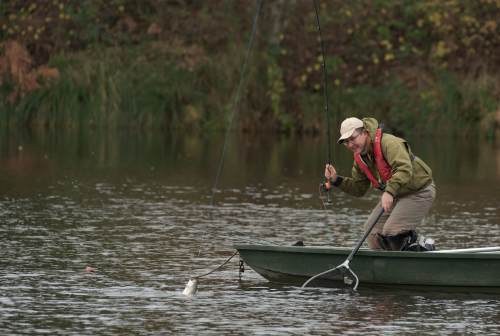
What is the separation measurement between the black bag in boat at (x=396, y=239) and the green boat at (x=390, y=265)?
30 centimetres

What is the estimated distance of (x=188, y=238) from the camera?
12.4 meters

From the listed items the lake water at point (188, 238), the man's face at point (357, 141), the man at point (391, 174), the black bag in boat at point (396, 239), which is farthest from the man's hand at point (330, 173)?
the lake water at point (188, 238)

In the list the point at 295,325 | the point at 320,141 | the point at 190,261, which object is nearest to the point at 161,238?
the point at 190,261

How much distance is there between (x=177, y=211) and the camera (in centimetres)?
1473

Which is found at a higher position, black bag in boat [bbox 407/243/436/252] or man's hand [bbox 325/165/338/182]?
man's hand [bbox 325/165/338/182]

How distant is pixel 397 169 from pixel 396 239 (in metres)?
0.71

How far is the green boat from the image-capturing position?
917cm

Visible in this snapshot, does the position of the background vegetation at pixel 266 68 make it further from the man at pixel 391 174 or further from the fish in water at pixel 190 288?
the fish in water at pixel 190 288

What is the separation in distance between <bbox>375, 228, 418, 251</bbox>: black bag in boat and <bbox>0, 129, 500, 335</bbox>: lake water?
45cm

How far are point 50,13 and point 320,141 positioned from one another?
505 inches

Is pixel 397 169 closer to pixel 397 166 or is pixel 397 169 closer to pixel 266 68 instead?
pixel 397 166

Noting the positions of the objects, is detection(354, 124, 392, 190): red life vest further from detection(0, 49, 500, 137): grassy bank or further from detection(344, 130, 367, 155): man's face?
detection(0, 49, 500, 137): grassy bank

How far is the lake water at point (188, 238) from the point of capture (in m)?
8.05

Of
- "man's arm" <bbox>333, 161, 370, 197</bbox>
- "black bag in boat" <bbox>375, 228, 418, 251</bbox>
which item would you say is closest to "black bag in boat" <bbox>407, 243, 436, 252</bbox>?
"black bag in boat" <bbox>375, 228, 418, 251</bbox>
